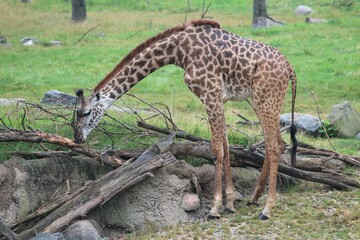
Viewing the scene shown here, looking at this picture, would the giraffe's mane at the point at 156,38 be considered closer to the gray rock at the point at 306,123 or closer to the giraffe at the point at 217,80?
the giraffe at the point at 217,80

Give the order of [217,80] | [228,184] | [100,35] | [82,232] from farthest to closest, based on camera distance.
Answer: [100,35] < [228,184] < [217,80] < [82,232]

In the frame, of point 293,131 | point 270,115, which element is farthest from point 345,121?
point 270,115

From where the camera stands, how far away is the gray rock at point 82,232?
8164 mm

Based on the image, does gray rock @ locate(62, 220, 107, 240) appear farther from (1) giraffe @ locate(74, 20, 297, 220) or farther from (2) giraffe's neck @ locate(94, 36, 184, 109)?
(2) giraffe's neck @ locate(94, 36, 184, 109)

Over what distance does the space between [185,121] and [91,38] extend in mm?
13013

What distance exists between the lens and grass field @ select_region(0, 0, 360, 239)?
8898 mm

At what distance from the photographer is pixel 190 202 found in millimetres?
9250

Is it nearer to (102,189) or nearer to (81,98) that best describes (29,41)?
(81,98)

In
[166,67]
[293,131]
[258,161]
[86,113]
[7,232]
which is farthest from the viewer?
[166,67]

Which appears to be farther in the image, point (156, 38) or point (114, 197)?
point (156, 38)

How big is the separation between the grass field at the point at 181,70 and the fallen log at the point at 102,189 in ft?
2.12

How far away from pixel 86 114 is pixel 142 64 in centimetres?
93

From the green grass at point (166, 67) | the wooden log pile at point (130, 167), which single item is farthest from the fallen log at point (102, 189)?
the green grass at point (166, 67)

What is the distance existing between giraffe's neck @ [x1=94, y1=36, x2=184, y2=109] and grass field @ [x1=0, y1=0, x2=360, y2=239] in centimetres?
112
